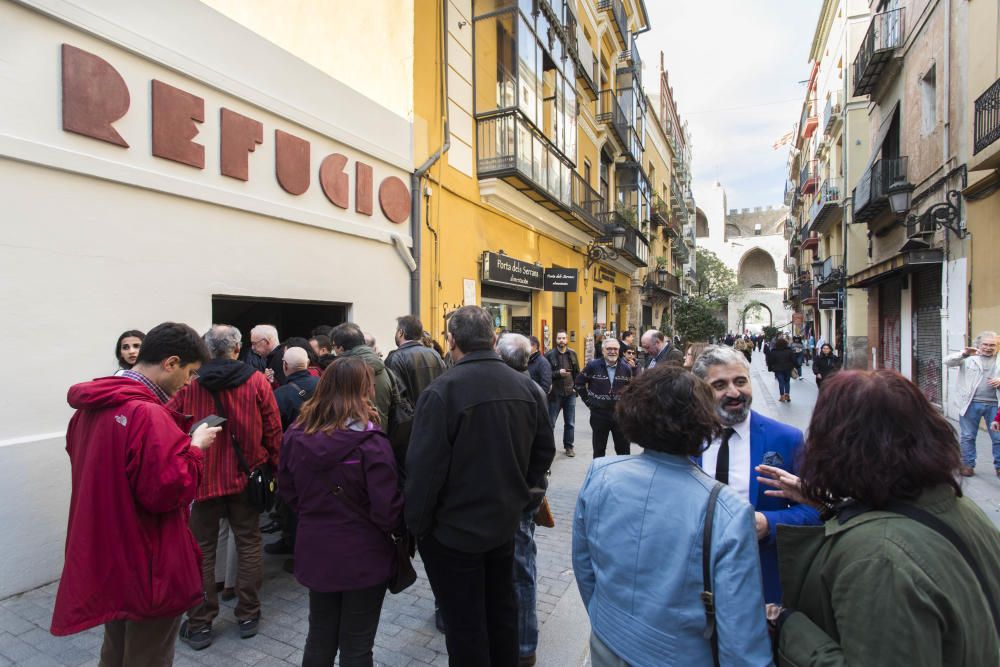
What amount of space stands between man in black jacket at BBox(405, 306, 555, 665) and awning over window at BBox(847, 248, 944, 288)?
1200cm

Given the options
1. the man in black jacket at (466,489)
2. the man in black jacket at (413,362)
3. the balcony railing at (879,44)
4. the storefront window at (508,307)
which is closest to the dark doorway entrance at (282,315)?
the man in black jacket at (413,362)

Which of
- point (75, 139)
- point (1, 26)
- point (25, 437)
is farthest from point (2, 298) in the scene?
point (1, 26)

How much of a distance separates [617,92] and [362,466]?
20.1m

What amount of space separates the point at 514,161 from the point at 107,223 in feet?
22.2

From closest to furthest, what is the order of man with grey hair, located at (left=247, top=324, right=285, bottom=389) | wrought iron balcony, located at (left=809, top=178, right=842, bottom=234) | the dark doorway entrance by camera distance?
1. man with grey hair, located at (left=247, top=324, right=285, bottom=389)
2. the dark doorway entrance
3. wrought iron balcony, located at (left=809, top=178, right=842, bottom=234)

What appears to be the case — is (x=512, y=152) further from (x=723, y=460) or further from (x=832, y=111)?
(x=832, y=111)

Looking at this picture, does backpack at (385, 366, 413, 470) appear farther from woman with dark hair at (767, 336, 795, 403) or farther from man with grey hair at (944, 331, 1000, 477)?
woman with dark hair at (767, 336, 795, 403)

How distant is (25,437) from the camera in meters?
3.70

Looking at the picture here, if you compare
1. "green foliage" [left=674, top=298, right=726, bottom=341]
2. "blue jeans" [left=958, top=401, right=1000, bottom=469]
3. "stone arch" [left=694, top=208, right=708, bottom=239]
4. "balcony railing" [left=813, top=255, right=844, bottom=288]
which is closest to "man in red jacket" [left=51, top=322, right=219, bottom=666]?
"blue jeans" [left=958, top=401, right=1000, bottom=469]

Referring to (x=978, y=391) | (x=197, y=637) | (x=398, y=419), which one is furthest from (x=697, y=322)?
(x=197, y=637)

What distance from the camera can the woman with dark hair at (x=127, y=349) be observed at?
4.01 metres

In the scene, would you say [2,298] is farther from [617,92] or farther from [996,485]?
[617,92]

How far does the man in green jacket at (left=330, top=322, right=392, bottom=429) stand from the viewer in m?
3.80

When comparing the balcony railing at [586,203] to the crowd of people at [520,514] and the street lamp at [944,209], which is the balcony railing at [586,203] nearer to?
the street lamp at [944,209]
